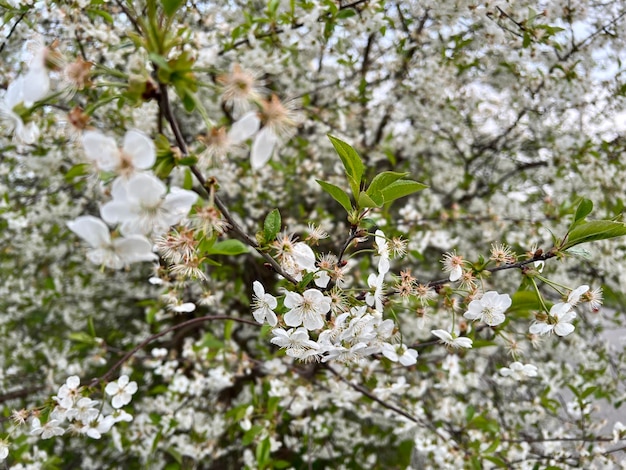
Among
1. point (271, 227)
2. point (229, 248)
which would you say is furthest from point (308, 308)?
point (229, 248)

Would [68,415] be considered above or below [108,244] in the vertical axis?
below

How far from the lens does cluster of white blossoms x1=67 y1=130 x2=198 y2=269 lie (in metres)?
0.62

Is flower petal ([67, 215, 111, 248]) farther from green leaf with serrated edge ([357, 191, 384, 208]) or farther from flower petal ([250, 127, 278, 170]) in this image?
green leaf with serrated edge ([357, 191, 384, 208])

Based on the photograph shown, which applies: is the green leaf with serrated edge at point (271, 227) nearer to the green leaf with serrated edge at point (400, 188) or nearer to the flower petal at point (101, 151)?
the green leaf with serrated edge at point (400, 188)

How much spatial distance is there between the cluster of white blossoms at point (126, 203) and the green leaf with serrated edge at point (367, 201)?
0.46 meters

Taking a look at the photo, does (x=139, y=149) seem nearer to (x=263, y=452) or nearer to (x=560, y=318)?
(x=560, y=318)

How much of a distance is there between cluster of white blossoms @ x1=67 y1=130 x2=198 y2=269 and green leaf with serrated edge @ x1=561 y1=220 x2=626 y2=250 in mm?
959

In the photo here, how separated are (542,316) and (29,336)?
5030mm

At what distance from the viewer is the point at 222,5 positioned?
132 inches

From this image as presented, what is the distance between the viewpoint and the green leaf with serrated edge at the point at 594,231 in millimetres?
1031

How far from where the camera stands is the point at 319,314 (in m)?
0.98

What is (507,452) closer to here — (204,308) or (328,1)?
(328,1)

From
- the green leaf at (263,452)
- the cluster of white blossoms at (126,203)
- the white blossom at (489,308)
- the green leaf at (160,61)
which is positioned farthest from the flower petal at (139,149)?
the green leaf at (263,452)

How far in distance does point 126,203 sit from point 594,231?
41.2 inches
